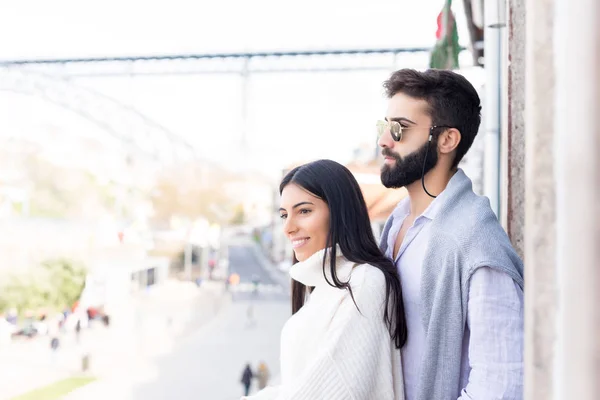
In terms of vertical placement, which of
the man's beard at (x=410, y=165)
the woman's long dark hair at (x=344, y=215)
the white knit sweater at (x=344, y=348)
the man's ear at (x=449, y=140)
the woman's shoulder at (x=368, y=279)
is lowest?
the white knit sweater at (x=344, y=348)

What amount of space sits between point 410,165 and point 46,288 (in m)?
13.3

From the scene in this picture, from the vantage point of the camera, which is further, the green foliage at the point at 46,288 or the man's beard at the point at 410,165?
the green foliage at the point at 46,288

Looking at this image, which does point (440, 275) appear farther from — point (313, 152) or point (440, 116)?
point (313, 152)

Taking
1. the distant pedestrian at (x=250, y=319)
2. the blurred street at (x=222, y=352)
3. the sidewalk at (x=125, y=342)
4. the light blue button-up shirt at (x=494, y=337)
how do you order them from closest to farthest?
the light blue button-up shirt at (x=494, y=337)
the sidewalk at (x=125, y=342)
the blurred street at (x=222, y=352)
the distant pedestrian at (x=250, y=319)

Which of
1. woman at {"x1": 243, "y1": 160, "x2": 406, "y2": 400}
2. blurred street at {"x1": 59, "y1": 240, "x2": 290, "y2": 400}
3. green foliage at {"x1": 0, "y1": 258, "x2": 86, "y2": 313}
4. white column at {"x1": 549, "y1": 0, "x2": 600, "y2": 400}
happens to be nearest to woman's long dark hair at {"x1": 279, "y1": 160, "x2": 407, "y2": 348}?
woman at {"x1": 243, "y1": 160, "x2": 406, "y2": 400}

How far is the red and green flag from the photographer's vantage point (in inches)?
106

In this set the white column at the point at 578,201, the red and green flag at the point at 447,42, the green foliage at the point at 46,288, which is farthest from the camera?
the green foliage at the point at 46,288

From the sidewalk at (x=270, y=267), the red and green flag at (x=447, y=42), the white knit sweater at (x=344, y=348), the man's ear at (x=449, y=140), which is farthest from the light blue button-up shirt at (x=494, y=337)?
the sidewalk at (x=270, y=267)

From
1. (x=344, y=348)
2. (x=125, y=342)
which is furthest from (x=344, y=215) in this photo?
(x=125, y=342)

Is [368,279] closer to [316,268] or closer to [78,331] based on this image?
[316,268]

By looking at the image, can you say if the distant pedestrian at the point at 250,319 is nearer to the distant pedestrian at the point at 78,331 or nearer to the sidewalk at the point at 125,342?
the sidewalk at the point at 125,342

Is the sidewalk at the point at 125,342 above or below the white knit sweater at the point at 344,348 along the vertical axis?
Answer: below

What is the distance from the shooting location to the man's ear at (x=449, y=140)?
2.91 feet

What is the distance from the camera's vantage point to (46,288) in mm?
13094
